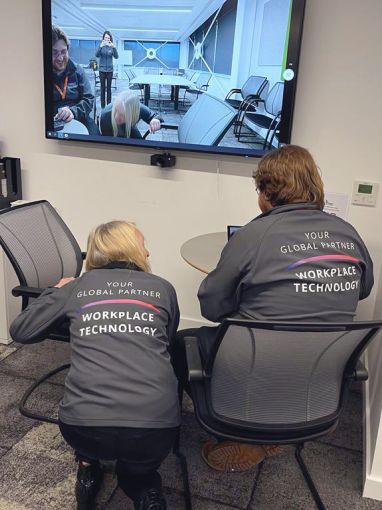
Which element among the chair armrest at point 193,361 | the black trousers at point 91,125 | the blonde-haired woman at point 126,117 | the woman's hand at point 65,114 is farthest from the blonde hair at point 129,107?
the chair armrest at point 193,361

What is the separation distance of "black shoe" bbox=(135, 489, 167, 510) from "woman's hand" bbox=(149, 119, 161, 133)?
6.25 feet

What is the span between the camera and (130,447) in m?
1.40

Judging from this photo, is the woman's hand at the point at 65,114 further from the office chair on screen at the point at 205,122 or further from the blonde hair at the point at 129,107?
the office chair on screen at the point at 205,122

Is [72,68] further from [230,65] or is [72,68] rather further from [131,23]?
[230,65]

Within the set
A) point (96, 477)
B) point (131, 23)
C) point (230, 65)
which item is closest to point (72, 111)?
point (131, 23)

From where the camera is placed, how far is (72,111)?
2.85 meters

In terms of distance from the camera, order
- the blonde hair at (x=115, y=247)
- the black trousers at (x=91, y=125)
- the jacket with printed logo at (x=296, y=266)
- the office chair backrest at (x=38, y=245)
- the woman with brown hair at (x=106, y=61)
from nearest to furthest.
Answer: the jacket with printed logo at (x=296, y=266), the blonde hair at (x=115, y=247), the office chair backrest at (x=38, y=245), the woman with brown hair at (x=106, y=61), the black trousers at (x=91, y=125)

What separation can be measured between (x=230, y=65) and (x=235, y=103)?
0.63 feet

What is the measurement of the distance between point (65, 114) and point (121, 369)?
6.40 feet

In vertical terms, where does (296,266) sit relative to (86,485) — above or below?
above

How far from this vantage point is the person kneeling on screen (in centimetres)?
142

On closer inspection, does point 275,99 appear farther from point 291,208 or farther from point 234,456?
point 234,456

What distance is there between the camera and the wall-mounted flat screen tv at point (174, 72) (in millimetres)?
2420

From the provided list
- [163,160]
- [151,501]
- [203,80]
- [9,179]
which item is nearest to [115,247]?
[151,501]
